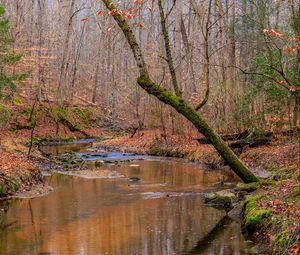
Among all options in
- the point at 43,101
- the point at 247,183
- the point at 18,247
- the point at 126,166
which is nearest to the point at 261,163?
the point at 247,183

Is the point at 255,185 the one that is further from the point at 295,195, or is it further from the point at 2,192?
the point at 2,192

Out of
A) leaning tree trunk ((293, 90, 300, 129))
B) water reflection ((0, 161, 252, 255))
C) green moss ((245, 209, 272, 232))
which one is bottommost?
water reflection ((0, 161, 252, 255))

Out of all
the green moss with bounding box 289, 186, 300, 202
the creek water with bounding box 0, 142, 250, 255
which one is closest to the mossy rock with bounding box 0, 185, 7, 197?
the creek water with bounding box 0, 142, 250, 255

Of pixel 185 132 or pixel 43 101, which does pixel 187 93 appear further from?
pixel 43 101

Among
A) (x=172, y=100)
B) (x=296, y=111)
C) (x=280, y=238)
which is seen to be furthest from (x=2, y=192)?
(x=296, y=111)

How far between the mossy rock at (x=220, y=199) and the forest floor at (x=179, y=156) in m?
0.84

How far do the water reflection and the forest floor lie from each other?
2.87 ft

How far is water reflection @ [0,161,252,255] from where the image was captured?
955cm

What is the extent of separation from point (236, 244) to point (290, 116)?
1258 centimetres

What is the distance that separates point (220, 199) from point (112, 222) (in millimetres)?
3482

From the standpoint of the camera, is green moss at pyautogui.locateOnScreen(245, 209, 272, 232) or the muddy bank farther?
the muddy bank

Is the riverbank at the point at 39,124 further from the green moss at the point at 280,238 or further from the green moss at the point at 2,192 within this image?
the green moss at the point at 280,238

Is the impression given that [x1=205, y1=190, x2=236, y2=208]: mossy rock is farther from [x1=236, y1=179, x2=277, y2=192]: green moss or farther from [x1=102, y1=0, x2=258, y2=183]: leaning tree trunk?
[x1=102, y1=0, x2=258, y2=183]: leaning tree trunk

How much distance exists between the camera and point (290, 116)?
2091 cm
